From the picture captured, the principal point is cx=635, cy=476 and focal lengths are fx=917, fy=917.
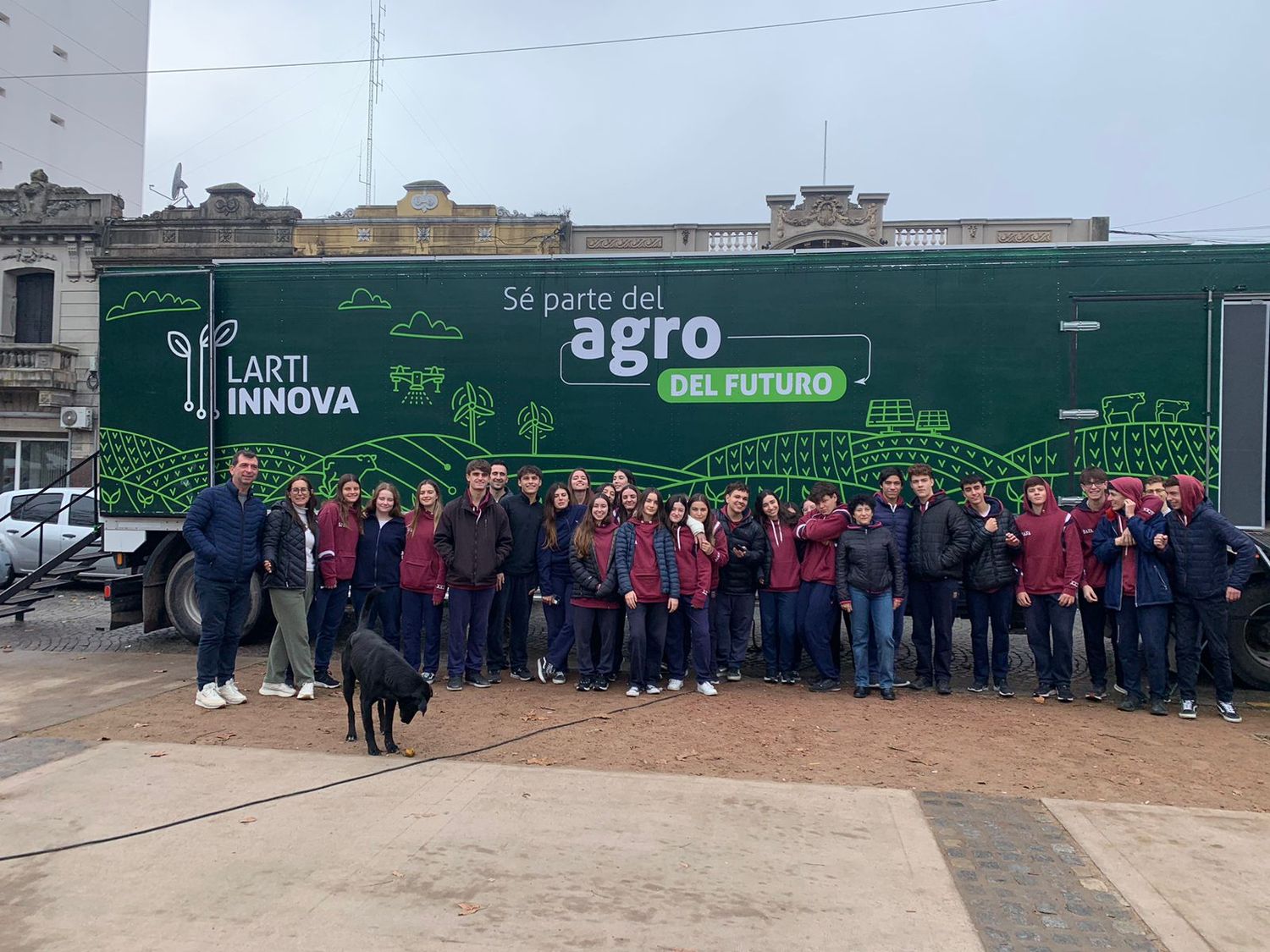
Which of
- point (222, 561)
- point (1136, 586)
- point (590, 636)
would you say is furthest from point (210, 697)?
point (1136, 586)

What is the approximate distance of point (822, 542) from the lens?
769 cm

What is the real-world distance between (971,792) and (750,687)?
2715 millimetres

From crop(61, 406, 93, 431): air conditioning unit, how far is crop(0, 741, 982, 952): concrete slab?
20.2 meters

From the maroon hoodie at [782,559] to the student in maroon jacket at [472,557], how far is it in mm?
2221

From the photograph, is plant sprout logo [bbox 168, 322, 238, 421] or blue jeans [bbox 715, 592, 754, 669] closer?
blue jeans [bbox 715, 592, 754, 669]

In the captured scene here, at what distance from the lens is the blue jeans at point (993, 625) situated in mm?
7555

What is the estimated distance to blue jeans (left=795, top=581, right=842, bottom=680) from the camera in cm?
773

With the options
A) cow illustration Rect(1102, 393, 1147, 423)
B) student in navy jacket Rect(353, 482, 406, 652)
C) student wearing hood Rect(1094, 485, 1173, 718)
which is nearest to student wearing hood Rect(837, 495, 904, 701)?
student wearing hood Rect(1094, 485, 1173, 718)

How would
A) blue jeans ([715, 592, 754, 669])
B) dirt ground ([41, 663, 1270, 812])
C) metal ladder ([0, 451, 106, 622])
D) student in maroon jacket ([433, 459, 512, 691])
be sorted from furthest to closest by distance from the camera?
metal ladder ([0, 451, 106, 622]) < blue jeans ([715, 592, 754, 669]) < student in maroon jacket ([433, 459, 512, 691]) < dirt ground ([41, 663, 1270, 812])

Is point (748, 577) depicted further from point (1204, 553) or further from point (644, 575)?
point (1204, 553)

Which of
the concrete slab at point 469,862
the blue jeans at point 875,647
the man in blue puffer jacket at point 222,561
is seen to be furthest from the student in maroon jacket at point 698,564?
the man in blue puffer jacket at point 222,561

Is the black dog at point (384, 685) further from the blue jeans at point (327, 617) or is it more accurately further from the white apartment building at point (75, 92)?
the white apartment building at point (75, 92)

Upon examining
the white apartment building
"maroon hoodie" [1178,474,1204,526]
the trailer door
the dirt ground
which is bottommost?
the dirt ground

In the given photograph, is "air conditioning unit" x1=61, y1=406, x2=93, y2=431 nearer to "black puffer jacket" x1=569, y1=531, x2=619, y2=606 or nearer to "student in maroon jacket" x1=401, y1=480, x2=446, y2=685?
"student in maroon jacket" x1=401, y1=480, x2=446, y2=685
